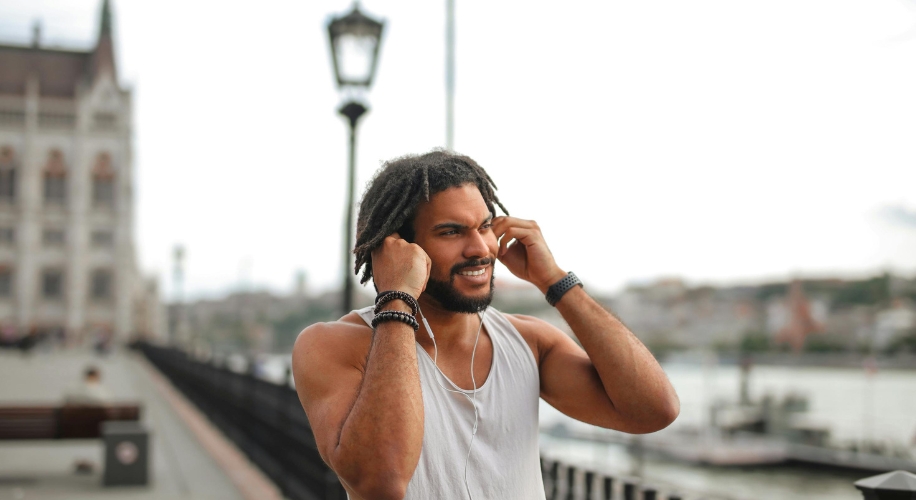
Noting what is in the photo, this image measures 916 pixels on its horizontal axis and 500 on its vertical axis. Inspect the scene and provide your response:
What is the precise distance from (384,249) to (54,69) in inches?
3526

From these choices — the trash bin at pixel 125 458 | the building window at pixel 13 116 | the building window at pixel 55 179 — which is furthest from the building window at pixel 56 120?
the trash bin at pixel 125 458

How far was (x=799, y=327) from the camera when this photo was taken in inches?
3428

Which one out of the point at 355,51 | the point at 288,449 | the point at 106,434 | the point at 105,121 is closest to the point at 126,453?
the point at 106,434

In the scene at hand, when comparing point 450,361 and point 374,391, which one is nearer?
point 374,391

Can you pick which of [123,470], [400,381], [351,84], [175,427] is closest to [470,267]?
[400,381]

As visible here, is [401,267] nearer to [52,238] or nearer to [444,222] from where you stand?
[444,222]

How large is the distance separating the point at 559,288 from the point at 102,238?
76.6m

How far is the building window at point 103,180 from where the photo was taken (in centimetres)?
7262

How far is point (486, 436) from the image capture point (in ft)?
6.03

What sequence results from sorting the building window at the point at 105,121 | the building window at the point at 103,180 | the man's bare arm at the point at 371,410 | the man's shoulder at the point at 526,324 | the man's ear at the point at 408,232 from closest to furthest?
1. the man's bare arm at the point at 371,410
2. the man's ear at the point at 408,232
3. the man's shoulder at the point at 526,324
4. the building window at the point at 103,180
5. the building window at the point at 105,121

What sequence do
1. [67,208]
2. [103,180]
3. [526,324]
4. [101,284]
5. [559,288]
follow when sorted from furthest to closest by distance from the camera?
[103,180] → [67,208] → [101,284] → [526,324] → [559,288]

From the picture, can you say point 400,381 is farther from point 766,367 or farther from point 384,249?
point 766,367

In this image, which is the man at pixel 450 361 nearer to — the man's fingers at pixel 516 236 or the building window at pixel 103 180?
the man's fingers at pixel 516 236

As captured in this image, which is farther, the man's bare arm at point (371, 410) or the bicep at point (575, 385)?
the bicep at point (575, 385)
